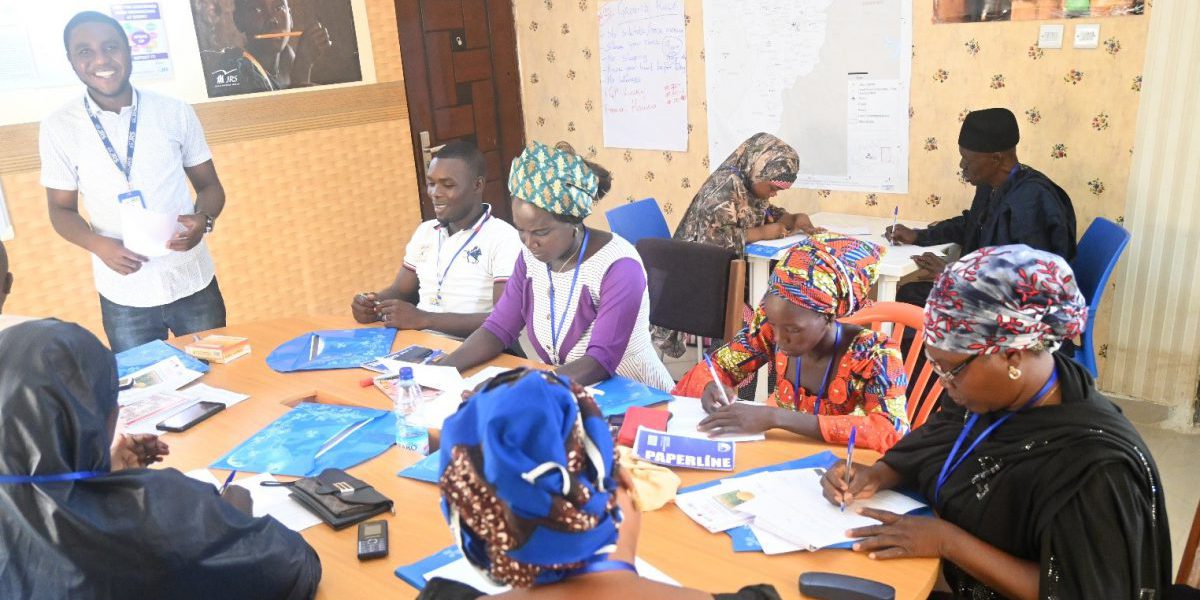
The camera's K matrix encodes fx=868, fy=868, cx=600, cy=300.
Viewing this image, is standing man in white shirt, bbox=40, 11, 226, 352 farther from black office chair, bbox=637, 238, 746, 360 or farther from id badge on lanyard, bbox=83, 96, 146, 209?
black office chair, bbox=637, 238, 746, 360

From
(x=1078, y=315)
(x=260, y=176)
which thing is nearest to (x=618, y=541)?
(x=1078, y=315)

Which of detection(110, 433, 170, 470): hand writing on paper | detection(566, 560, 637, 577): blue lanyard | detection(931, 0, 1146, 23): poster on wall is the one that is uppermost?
detection(931, 0, 1146, 23): poster on wall

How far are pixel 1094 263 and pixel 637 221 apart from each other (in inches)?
73.5

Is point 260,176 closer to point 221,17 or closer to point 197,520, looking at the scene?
point 221,17

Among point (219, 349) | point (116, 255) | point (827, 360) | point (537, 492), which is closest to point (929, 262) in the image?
point (827, 360)

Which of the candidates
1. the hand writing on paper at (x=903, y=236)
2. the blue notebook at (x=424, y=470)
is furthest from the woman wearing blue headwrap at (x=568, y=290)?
the hand writing on paper at (x=903, y=236)

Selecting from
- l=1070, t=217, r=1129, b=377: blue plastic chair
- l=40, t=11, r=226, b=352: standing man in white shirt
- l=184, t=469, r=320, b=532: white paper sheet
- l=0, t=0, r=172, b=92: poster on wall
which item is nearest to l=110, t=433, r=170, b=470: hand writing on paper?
l=184, t=469, r=320, b=532: white paper sheet

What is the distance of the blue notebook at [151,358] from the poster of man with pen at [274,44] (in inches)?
72.9

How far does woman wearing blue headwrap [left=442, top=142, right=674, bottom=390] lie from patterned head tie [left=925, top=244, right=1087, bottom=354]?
45.6 inches

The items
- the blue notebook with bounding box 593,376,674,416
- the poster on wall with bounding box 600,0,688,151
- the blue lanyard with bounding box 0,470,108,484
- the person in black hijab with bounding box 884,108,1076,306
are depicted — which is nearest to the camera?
the blue lanyard with bounding box 0,470,108,484

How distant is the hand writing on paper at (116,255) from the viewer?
10.7ft

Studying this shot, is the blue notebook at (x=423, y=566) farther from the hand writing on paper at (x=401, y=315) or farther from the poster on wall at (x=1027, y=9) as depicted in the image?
the poster on wall at (x=1027, y=9)

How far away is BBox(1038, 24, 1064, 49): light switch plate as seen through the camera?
146 inches

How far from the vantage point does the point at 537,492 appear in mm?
1002
